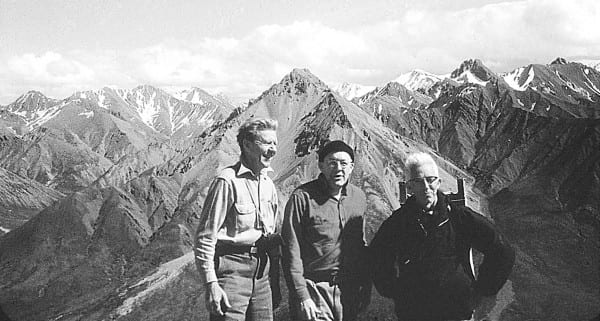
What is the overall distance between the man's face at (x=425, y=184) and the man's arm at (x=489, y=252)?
0.43m

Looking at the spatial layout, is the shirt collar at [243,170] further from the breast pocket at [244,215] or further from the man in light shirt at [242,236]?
the breast pocket at [244,215]

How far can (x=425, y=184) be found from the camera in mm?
7008

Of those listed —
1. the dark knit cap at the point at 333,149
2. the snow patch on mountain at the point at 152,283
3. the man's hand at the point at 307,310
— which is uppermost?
the dark knit cap at the point at 333,149

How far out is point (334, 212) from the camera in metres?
7.16

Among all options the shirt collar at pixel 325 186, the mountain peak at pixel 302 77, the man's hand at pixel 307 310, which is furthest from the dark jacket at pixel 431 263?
the mountain peak at pixel 302 77

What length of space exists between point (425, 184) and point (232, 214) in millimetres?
2246

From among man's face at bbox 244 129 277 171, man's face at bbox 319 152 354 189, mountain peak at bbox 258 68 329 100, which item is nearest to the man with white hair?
man's face at bbox 319 152 354 189

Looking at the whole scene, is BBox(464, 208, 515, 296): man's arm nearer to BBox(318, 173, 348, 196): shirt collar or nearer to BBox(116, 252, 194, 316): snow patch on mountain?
BBox(318, 173, 348, 196): shirt collar

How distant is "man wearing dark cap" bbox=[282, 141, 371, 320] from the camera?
23.0 ft

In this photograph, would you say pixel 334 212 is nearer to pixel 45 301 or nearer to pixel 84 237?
pixel 45 301

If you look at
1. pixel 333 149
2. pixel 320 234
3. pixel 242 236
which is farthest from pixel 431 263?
pixel 242 236

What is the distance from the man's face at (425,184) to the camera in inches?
274

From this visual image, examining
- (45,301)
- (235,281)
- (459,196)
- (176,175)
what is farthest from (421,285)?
(176,175)

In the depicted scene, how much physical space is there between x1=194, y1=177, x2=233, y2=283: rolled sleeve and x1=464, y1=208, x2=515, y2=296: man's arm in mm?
2769
